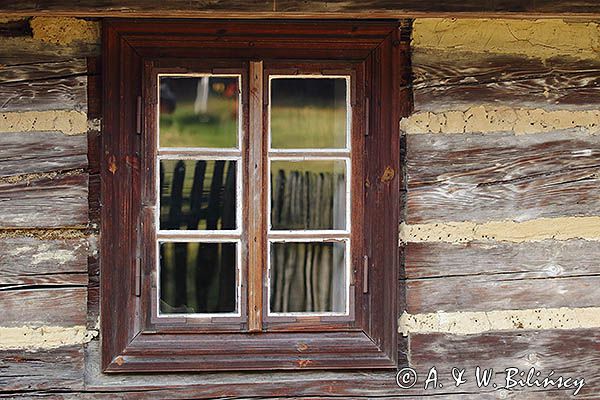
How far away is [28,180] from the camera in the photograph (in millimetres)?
2861

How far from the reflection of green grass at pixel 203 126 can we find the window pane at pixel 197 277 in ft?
1.21

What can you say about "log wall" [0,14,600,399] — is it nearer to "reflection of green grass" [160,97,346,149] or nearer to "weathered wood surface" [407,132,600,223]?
"weathered wood surface" [407,132,600,223]

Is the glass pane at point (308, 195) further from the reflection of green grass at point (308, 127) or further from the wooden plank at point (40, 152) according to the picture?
the wooden plank at point (40, 152)

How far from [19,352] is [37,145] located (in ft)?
2.39

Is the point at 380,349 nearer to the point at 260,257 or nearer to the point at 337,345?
the point at 337,345

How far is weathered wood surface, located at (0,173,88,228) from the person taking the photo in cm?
285

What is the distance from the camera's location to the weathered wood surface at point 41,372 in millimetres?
2877

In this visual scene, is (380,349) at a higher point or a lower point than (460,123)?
lower

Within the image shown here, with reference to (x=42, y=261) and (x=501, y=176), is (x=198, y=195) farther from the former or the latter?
(x=501, y=176)

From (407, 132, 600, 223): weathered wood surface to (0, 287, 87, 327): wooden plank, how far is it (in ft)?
4.02

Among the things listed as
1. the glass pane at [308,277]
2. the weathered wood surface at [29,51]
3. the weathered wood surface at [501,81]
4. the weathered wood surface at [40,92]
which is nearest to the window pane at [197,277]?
the glass pane at [308,277]

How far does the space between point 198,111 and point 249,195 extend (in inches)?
14.0

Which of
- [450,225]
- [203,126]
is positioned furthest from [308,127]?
[450,225]

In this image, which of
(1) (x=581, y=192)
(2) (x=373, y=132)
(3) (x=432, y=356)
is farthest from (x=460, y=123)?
(3) (x=432, y=356)
